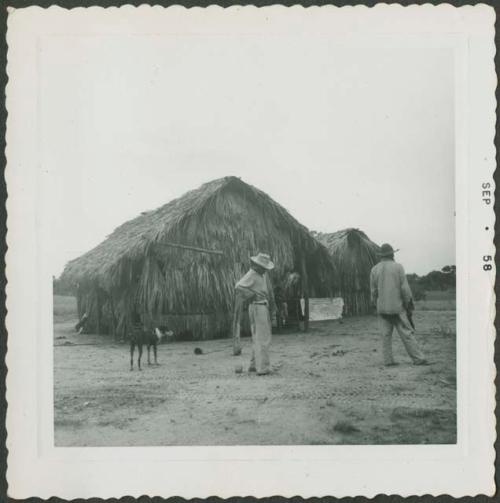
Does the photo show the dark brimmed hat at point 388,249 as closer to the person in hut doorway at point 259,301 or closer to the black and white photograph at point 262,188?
the black and white photograph at point 262,188

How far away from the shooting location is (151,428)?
4.33 meters

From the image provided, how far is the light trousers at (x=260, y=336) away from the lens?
4.57 meters

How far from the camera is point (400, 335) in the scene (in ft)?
15.0

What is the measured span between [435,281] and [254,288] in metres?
1.51

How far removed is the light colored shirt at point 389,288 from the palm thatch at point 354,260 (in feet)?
0.25

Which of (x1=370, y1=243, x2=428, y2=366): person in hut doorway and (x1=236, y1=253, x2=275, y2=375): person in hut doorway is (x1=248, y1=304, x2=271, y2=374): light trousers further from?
(x1=370, y1=243, x2=428, y2=366): person in hut doorway

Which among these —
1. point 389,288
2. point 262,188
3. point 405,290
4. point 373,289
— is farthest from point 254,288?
point 405,290

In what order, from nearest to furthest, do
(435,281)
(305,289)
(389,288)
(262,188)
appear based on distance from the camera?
(435,281) < (262,188) < (389,288) < (305,289)

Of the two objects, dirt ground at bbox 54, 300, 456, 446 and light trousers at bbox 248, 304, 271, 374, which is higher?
light trousers at bbox 248, 304, 271, 374

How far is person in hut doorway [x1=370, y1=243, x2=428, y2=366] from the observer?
4520 millimetres

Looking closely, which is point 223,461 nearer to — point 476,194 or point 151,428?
point 151,428

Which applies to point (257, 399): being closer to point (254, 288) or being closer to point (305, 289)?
point (254, 288)

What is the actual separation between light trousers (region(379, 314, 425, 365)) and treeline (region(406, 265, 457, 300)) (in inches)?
12.7

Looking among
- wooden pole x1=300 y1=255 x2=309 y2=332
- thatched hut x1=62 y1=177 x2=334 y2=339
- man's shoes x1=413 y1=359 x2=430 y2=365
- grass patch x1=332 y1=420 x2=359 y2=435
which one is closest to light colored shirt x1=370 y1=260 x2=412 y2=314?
man's shoes x1=413 y1=359 x2=430 y2=365
